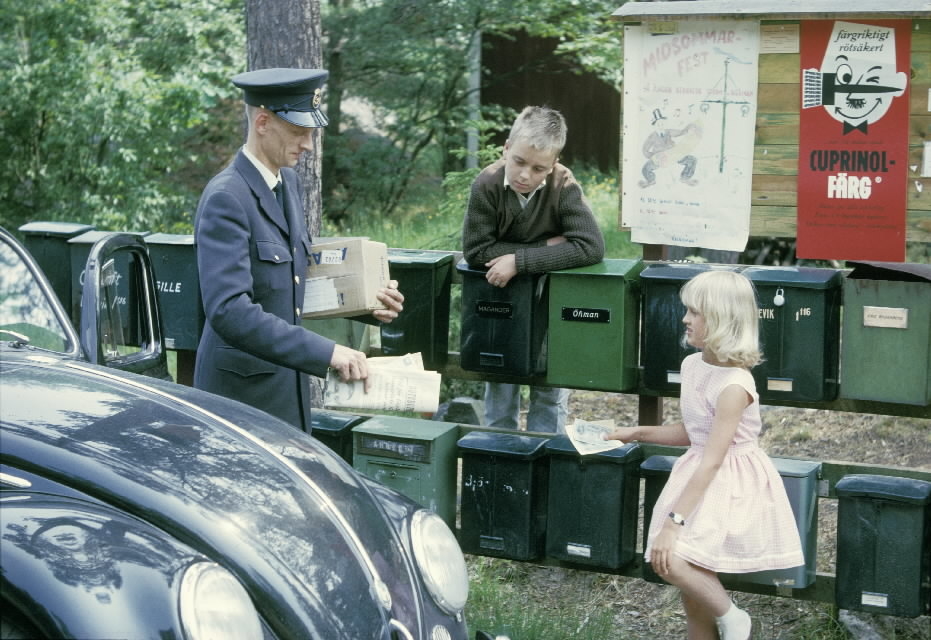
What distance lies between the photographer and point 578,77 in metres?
16.3

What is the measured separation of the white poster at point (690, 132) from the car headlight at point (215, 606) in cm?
345

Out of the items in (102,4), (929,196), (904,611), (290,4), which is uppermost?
(102,4)

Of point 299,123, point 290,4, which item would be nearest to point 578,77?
point 290,4

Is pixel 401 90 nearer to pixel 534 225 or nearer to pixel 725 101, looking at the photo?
pixel 725 101

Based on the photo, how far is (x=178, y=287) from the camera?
238 inches

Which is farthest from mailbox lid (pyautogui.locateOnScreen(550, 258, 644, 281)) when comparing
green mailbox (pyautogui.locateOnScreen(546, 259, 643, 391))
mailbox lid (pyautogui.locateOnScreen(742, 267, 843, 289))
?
mailbox lid (pyautogui.locateOnScreen(742, 267, 843, 289))

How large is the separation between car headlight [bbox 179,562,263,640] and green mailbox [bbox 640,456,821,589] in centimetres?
246

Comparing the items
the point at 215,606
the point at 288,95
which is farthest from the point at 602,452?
the point at 215,606

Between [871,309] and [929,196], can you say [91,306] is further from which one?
[929,196]

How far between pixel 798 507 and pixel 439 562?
1.78 metres

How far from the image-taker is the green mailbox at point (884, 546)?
4590mm

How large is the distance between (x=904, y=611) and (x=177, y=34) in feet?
34.5

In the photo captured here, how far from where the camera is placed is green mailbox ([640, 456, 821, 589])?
473 cm

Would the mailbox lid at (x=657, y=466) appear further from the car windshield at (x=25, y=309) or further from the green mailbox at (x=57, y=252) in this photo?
the green mailbox at (x=57, y=252)
